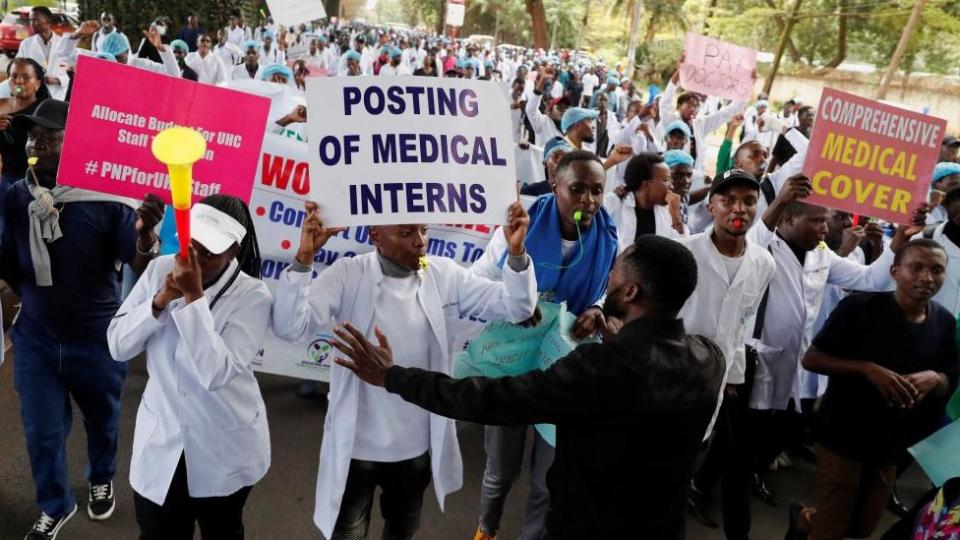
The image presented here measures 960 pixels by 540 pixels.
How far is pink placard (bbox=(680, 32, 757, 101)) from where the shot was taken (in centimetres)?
840

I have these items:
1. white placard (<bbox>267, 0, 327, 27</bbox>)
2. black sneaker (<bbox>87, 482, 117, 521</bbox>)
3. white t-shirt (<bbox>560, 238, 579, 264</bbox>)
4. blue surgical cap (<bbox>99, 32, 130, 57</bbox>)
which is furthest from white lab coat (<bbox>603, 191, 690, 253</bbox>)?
blue surgical cap (<bbox>99, 32, 130, 57</bbox>)

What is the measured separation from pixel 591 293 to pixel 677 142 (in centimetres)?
463

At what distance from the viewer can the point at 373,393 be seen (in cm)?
277

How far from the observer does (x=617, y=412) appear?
1921 millimetres

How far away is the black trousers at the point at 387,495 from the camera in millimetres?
2840

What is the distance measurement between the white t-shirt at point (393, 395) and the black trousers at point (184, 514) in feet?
1.61

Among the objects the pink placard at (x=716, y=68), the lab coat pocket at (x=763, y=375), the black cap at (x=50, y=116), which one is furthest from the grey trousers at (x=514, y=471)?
the pink placard at (x=716, y=68)

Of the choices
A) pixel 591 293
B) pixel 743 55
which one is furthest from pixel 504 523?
pixel 743 55

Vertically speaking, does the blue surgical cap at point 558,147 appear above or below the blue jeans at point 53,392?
above

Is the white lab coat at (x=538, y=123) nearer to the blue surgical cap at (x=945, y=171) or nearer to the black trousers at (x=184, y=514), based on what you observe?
the blue surgical cap at (x=945, y=171)

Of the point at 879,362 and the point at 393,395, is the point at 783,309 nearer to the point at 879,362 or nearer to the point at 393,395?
the point at 879,362

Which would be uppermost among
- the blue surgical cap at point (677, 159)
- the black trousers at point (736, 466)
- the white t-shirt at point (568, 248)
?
the blue surgical cap at point (677, 159)

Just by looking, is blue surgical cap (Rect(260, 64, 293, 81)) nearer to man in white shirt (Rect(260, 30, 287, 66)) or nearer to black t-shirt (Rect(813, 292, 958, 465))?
man in white shirt (Rect(260, 30, 287, 66))

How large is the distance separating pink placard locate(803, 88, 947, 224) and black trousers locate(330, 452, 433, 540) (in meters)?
2.31
